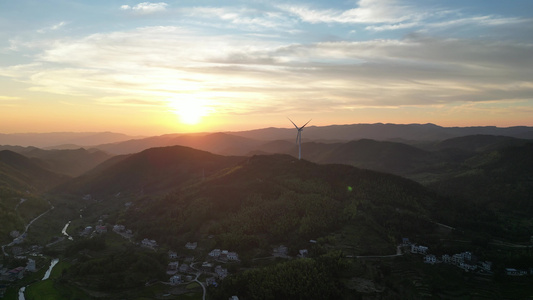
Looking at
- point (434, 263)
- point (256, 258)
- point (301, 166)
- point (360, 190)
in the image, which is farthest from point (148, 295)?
point (301, 166)

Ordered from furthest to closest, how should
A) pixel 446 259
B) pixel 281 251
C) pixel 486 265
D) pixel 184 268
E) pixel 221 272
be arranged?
pixel 281 251
pixel 446 259
pixel 184 268
pixel 486 265
pixel 221 272

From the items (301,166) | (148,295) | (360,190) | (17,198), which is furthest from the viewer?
(301,166)

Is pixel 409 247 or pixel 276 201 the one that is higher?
pixel 276 201

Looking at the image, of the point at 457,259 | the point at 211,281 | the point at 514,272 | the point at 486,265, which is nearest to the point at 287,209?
the point at 211,281

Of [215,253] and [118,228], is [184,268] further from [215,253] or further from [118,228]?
[118,228]

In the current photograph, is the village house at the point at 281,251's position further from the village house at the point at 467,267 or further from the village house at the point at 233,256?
the village house at the point at 467,267

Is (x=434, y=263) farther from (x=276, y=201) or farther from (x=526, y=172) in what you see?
(x=526, y=172)

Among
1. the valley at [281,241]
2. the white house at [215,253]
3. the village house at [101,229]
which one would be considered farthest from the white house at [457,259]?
the village house at [101,229]
